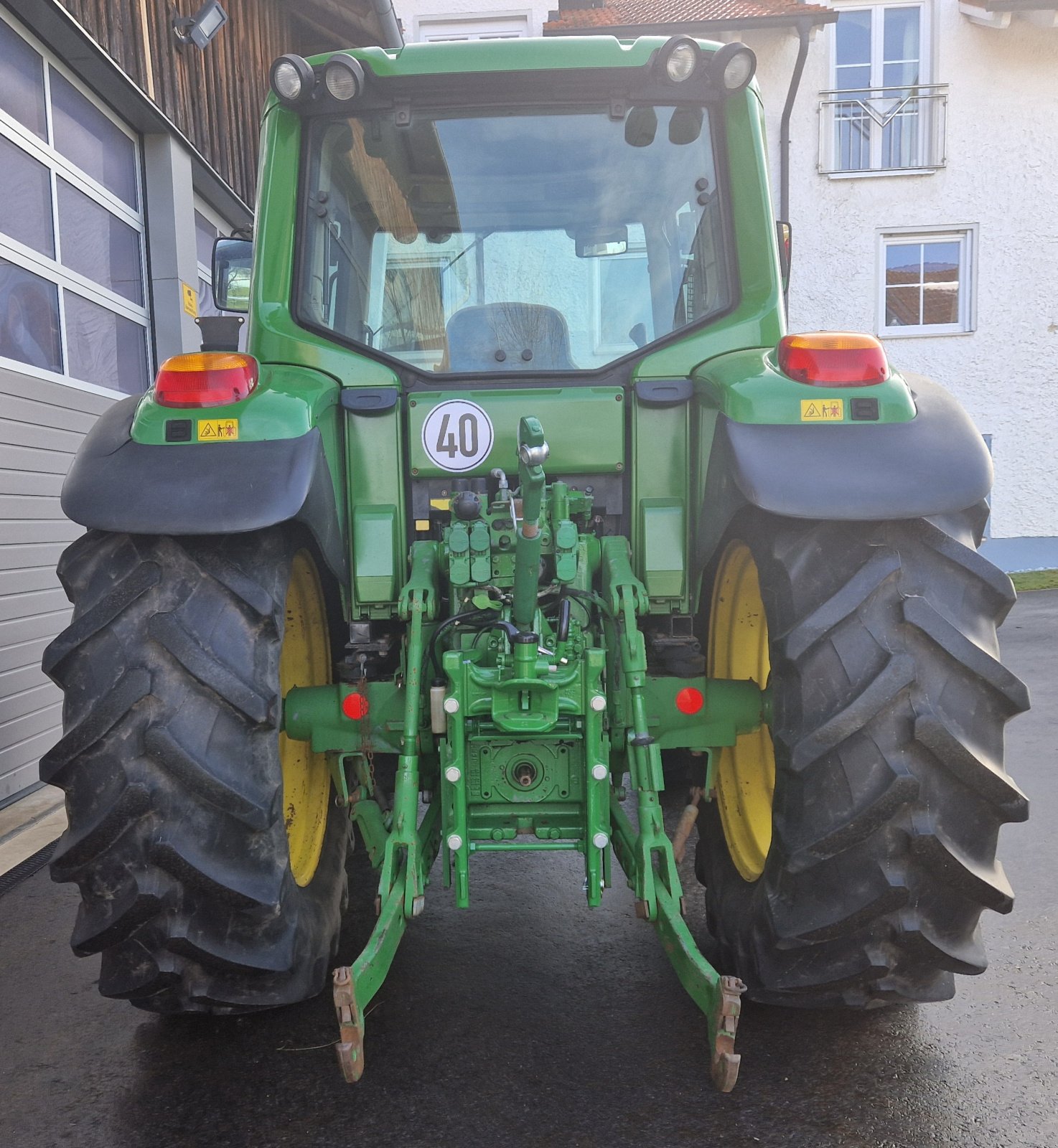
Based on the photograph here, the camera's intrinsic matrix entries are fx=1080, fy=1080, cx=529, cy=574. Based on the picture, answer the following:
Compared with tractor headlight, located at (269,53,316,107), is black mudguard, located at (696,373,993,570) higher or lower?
lower

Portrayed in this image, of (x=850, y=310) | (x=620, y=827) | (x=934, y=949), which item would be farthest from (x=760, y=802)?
(x=850, y=310)

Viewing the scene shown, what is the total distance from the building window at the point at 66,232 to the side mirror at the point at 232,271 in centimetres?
183

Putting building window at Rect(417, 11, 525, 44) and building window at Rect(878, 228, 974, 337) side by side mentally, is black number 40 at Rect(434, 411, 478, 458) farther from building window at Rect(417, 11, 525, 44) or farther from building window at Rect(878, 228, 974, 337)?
building window at Rect(417, 11, 525, 44)

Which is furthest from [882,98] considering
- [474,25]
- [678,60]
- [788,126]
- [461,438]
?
[461,438]

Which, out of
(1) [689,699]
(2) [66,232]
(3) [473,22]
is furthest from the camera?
(3) [473,22]

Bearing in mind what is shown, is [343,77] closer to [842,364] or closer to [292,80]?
[292,80]

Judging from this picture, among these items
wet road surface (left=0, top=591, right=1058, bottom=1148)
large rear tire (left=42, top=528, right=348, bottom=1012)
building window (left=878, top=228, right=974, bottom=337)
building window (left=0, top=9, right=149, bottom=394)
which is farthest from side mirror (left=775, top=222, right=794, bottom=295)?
building window (left=878, top=228, right=974, bottom=337)

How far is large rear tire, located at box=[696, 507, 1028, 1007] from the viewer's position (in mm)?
2035

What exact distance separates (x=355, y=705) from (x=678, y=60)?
177 centimetres

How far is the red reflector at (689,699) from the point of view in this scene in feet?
8.34

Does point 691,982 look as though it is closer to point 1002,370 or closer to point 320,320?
point 320,320

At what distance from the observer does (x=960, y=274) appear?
14.0m

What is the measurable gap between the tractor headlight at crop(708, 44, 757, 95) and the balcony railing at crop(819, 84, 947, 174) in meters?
12.1

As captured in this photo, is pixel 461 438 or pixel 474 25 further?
pixel 474 25
